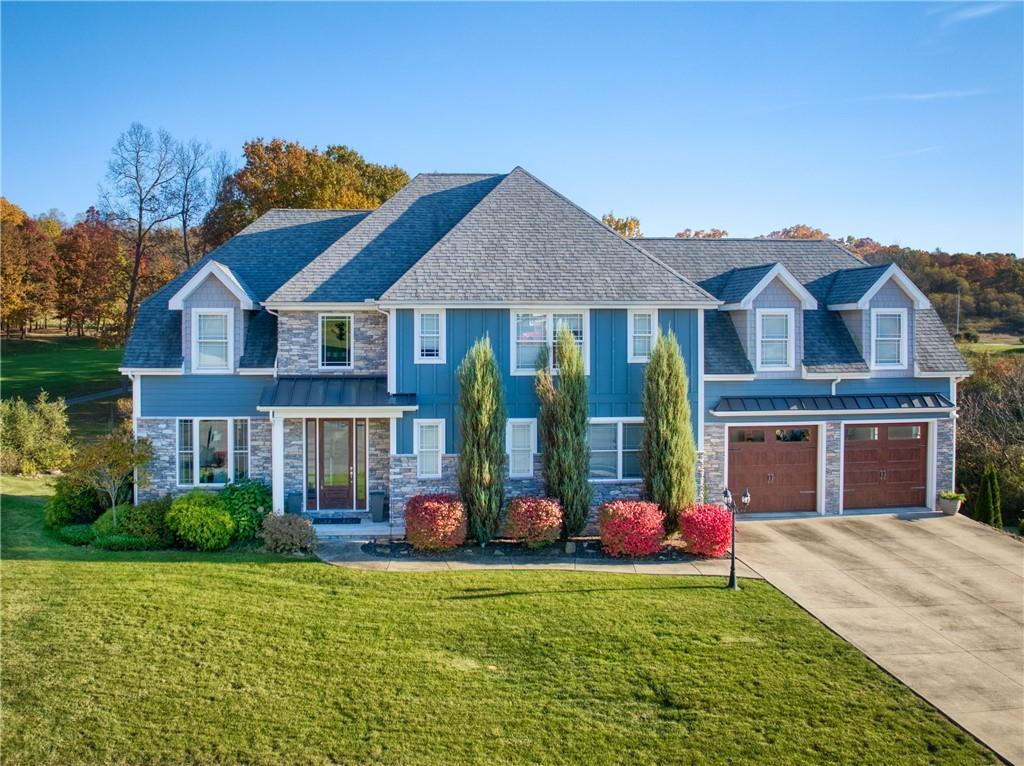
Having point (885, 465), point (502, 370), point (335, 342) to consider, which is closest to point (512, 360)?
point (502, 370)

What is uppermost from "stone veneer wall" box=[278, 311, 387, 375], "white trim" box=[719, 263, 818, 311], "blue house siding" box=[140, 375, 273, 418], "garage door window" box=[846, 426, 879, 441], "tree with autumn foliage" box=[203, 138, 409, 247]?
"tree with autumn foliage" box=[203, 138, 409, 247]

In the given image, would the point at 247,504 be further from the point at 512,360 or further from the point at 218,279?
the point at 512,360

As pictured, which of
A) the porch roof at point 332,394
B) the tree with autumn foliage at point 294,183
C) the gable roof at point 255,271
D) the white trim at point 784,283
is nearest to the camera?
the porch roof at point 332,394

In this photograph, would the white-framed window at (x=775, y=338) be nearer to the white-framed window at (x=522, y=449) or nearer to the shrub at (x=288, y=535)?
the white-framed window at (x=522, y=449)

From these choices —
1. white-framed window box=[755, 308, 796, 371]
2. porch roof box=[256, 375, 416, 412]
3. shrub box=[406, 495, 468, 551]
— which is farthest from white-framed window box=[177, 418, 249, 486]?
white-framed window box=[755, 308, 796, 371]

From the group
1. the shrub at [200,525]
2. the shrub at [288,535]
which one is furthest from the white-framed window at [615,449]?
the shrub at [200,525]

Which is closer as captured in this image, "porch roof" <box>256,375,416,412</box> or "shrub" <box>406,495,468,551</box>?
"shrub" <box>406,495,468,551</box>

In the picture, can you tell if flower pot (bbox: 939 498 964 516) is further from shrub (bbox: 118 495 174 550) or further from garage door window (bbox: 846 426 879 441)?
shrub (bbox: 118 495 174 550)
